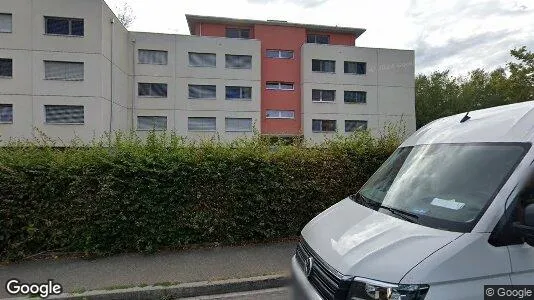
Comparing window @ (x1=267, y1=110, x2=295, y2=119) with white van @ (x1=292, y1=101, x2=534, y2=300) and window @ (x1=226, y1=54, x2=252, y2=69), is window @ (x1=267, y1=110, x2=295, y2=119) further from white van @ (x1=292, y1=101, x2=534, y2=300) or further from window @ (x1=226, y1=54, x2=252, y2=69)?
white van @ (x1=292, y1=101, x2=534, y2=300)

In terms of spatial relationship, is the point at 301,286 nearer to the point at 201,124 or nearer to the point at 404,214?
the point at 404,214

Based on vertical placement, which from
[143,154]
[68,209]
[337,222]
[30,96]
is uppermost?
[30,96]

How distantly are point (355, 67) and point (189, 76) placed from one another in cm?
1666

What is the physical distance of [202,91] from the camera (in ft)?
111

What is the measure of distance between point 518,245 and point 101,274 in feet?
16.3

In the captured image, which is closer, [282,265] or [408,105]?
[282,265]

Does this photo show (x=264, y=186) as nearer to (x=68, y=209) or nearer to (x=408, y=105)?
(x=68, y=209)

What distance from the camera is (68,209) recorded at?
232 inches

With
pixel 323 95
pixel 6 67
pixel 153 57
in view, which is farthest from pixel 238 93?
pixel 6 67

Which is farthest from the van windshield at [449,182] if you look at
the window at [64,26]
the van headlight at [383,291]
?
the window at [64,26]

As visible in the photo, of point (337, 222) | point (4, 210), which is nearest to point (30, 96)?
point (4, 210)

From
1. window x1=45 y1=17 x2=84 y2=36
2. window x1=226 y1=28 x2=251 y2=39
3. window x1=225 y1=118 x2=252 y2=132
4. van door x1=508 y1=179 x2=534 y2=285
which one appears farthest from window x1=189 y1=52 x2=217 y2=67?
van door x1=508 y1=179 x2=534 y2=285

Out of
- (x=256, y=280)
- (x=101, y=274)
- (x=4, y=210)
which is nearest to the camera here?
(x=256, y=280)

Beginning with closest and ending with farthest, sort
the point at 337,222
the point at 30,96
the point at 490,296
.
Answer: the point at 490,296 < the point at 337,222 < the point at 30,96
